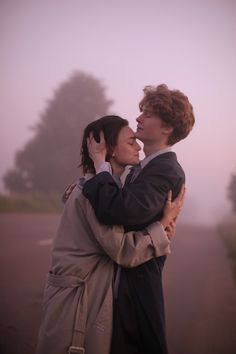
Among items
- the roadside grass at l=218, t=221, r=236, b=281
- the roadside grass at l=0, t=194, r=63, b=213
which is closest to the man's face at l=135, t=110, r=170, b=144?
the roadside grass at l=218, t=221, r=236, b=281

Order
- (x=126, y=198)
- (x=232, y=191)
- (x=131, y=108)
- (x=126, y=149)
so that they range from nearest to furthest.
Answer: (x=126, y=198), (x=126, y=149), (x=232, y=191), (x=131, y=108)

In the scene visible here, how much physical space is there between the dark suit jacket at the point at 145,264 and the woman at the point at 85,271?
0.04 m

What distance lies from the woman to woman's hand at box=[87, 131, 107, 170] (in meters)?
0.07

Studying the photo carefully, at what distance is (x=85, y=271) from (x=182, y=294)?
0.99 metres

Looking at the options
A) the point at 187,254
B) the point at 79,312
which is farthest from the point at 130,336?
the point at 187,254

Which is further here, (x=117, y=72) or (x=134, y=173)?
(x=117, y=72)

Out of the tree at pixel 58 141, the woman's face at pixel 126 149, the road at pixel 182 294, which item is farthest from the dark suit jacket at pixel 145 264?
the tree at pixel 58 141

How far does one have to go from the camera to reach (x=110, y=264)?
4.12ft

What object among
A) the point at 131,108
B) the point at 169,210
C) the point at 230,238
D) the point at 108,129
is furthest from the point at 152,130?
the point at 230,238

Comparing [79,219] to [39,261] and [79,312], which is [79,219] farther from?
[39,261]

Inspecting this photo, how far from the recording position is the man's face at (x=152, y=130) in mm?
1352

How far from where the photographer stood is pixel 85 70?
87.6 inches

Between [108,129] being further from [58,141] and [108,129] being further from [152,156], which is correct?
[58,141]

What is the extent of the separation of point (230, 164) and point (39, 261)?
1.43m
